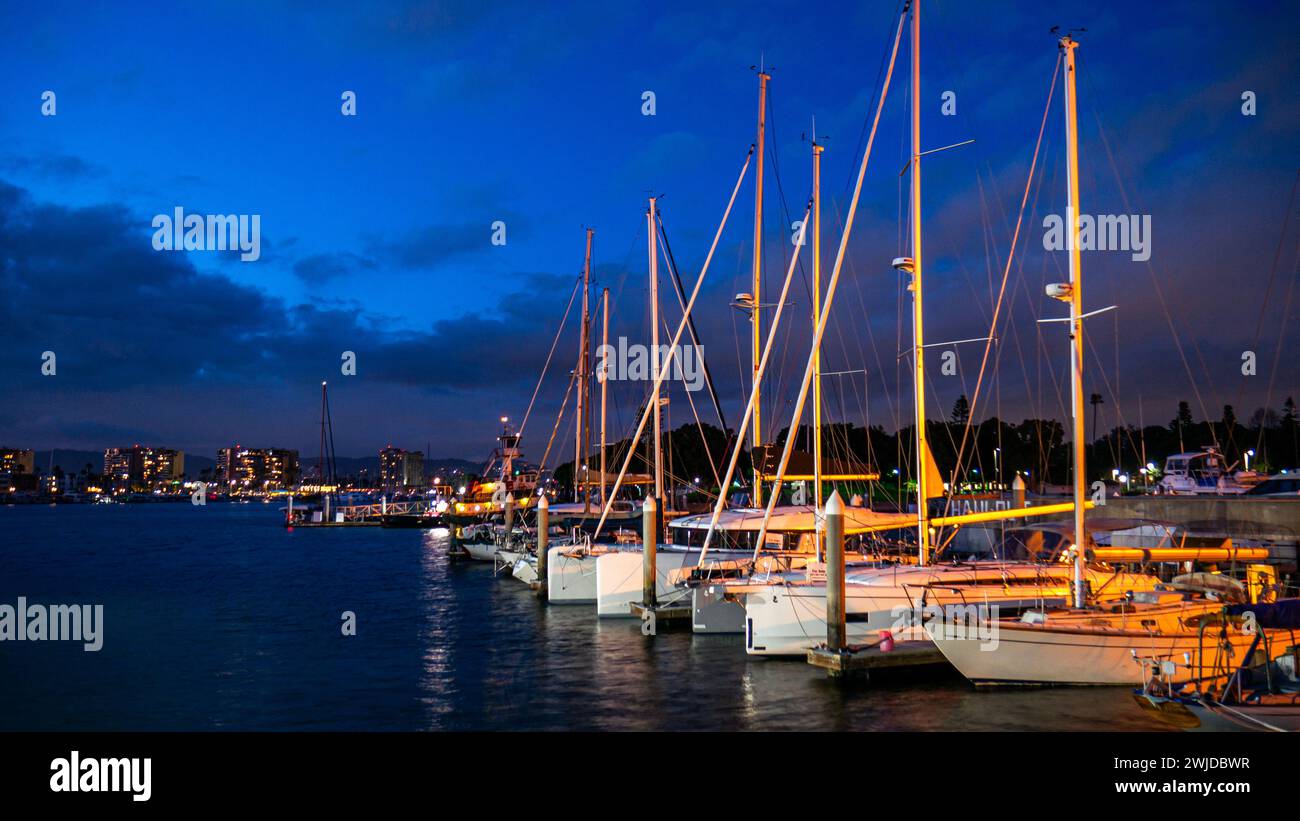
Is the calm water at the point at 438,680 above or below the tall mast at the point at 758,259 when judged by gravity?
below

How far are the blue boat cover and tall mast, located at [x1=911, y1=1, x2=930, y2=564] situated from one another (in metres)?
7.84

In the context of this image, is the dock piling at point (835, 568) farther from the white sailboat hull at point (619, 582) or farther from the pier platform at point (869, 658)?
the white sailboat hull at point (619, 582)

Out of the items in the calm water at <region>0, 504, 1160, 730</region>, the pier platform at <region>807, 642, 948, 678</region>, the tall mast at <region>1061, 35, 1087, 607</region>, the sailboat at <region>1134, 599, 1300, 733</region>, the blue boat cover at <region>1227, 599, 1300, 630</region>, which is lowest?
the calm water at <region>0, 504, 1160, 730</region>

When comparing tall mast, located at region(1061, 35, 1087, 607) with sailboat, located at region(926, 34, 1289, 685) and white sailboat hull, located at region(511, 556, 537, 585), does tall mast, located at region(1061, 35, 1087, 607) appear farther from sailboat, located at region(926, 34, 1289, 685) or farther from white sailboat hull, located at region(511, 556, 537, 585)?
white sailboat hull, located at region(511, 556, 537, 585)

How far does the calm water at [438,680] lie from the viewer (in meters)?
18.1

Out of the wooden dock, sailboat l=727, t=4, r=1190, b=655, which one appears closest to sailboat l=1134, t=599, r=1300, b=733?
sailboat l=727, t=4, r=1190, b=655

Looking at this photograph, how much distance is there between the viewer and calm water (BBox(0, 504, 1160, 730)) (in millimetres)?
18125

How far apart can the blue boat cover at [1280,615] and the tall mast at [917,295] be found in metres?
7.84

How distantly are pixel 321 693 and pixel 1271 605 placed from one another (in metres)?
21.5

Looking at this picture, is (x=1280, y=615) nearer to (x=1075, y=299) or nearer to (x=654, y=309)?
(x=1075, y=299)

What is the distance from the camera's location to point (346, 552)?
74312 millimetres

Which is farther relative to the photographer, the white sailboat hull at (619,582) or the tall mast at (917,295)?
the white sailboat hull at (619,582)

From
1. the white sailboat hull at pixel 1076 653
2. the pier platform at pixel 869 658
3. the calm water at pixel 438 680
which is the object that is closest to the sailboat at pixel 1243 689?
the white sailboat hull at pixel 1076 653
